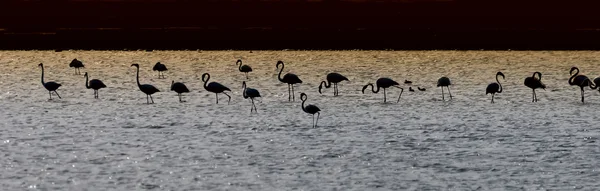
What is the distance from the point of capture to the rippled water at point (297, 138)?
1275 cm

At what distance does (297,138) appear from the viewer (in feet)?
52.2

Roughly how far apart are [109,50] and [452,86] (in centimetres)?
2020

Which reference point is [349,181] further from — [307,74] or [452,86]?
[307,74]
